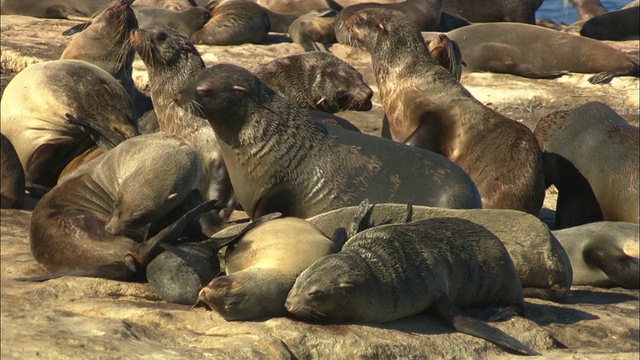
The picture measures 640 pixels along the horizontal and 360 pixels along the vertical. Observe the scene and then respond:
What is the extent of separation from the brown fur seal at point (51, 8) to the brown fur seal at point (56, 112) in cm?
708

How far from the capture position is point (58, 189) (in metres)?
6.12

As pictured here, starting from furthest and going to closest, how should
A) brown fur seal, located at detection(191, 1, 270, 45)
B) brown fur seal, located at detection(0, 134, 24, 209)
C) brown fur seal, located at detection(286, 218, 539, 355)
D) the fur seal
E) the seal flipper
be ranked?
the fur seal → brown fur seal, located at detection(191, 1, 270, 45) → brown fur seal, located at detection(0, 134, 24, 209) → the seal flipper → brown fur seal, located at detection(286, 218, 539, 355)

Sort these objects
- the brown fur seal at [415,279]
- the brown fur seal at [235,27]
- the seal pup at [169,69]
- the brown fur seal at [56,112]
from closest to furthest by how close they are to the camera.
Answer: the brown fur seal at [415,279] → the seal pup at [169,69] → the brown fur seal at [56,112] → the brown fur seal at [235,27]

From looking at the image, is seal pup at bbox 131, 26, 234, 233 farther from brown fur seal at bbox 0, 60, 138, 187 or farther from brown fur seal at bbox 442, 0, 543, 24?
brown fur seal at bbox 442, 0, 543, 24

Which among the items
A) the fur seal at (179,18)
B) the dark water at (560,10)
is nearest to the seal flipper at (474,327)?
the fur seal at (179,18)

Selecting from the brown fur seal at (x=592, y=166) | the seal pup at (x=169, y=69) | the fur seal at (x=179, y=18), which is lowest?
the fur seal at (x=179, y=18)

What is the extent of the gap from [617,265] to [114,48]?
14.4 feet

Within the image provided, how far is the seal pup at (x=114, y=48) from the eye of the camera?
31.2ft

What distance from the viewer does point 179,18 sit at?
1427 centimetres

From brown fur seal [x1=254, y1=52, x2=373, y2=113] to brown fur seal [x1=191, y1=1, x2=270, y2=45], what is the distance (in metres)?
5.02

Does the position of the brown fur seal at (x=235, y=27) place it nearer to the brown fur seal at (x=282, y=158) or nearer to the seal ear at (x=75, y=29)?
the seal ear at (x=75, y=29)

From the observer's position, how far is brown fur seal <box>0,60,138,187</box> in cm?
794

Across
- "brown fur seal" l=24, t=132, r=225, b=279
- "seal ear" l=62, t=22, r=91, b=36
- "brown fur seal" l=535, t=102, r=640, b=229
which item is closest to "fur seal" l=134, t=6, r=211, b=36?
"seal ear" l=62, t=22, r=91, b=36

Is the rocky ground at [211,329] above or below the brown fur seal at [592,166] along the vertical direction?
above
